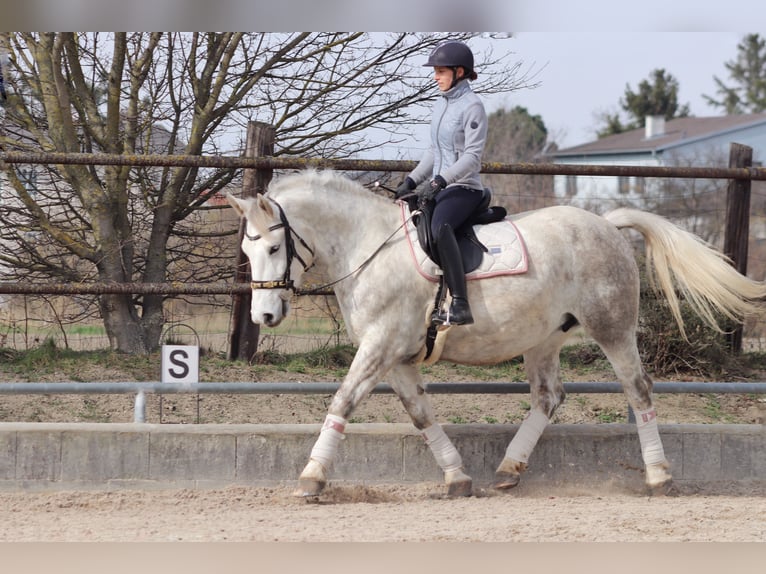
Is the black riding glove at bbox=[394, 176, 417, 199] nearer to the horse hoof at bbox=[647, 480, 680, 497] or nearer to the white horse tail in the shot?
the white horse tail

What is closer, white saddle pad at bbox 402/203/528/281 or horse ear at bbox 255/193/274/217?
horse ear at bbox 255/193/274/217

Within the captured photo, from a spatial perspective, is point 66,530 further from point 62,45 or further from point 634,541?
point 62,45

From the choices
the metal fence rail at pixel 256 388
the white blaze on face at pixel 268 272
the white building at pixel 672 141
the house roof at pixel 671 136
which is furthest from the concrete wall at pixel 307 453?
the house roof at pixel 671 136

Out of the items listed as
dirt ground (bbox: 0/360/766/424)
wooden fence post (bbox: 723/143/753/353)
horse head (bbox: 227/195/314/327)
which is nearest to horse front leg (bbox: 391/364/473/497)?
horse head (bbox: 227/195/314/327)

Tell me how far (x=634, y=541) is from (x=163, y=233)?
518cm

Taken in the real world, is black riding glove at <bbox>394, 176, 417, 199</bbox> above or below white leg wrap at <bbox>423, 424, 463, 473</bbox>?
above

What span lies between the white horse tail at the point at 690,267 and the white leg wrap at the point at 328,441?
95.3 inches

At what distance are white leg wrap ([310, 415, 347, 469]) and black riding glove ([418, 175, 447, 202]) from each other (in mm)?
1492

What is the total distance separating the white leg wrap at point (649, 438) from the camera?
259 inches

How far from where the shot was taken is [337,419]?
6.03 m

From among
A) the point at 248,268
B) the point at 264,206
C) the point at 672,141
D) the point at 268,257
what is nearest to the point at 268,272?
the point at 268,257

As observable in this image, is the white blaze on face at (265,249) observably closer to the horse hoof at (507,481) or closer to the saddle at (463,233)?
the saddle at (463,233)

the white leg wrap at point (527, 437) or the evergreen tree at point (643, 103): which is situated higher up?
the evergreen tree at point (643, 103)

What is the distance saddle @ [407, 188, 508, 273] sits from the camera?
6.24 m
